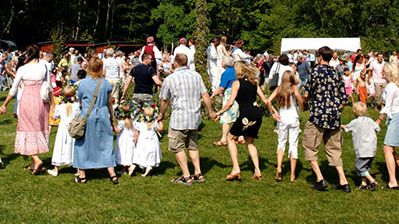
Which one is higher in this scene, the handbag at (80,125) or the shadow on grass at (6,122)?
the handbag at (80,125)

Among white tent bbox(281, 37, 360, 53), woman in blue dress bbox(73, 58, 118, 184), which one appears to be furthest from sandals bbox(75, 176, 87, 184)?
white tent bbox(281, 37, 360, 53)

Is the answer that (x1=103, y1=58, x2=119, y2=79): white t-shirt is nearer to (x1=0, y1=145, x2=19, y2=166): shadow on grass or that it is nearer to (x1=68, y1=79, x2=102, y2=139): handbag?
(x1=0, y1=145, x2=19, y2=166): shadow on grass

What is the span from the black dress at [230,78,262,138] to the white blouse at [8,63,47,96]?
335 centimetres

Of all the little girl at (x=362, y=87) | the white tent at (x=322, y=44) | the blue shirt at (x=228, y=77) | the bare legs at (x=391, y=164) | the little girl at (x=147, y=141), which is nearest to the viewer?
the bare legs at (x=391, y=164)

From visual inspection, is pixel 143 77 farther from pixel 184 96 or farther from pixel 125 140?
pixel 184 96

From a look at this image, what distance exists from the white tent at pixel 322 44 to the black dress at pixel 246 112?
108 ft

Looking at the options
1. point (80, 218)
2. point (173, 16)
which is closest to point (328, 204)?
point (80, 218)

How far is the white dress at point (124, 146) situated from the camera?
914 centimetres

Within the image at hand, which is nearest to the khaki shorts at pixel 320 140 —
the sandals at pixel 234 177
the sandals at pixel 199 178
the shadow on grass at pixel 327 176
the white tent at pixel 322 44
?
the shadow on grass at pixel 327 176

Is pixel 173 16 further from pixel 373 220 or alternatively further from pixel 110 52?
pixel 373 220

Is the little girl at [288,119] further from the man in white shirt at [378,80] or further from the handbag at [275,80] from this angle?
the man in white shirt at [378,80]

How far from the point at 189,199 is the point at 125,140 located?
2.03 meters

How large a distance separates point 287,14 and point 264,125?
5062cm

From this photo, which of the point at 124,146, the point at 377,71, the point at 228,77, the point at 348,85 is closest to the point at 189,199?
the point at 124,146
